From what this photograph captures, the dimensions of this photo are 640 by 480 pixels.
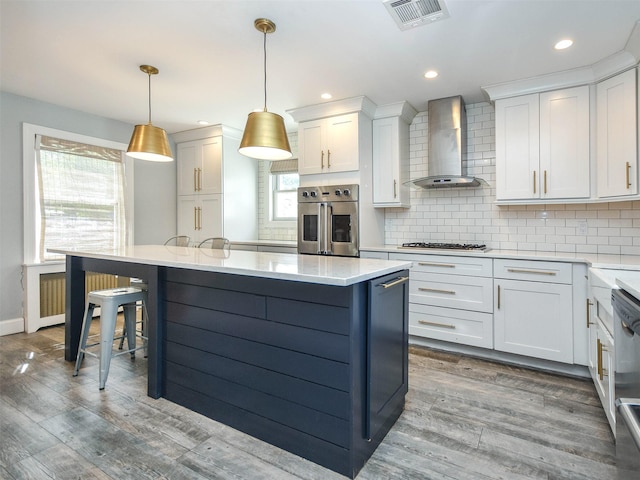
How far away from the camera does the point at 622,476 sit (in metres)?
1.18

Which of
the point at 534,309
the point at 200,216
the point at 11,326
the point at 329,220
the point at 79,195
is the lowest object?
the point at 11,326

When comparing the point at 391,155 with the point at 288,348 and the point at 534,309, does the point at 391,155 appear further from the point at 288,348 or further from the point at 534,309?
the point at 288,348

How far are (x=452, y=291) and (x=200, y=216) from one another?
357 cm

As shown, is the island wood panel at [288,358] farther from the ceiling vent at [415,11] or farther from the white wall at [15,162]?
the white wall at [15,162]

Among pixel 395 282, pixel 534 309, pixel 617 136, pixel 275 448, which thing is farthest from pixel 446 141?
pixel 275 448

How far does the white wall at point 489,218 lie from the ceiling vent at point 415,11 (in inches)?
69.5

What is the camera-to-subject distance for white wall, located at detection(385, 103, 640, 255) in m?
3.09

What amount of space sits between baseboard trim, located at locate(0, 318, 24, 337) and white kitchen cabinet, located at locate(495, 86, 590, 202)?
16.8ft

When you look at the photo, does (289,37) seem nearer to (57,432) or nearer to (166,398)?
(166,398)

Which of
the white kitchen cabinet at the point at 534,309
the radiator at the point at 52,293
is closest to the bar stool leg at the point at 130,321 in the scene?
the radiator at the point at 52,293

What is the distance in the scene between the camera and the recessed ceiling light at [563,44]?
8.17 ft

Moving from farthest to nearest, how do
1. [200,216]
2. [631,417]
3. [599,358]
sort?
[200,216]
[599,358]
[631,417]

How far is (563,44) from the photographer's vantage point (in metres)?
2.53

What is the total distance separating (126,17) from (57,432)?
8.46 feet
